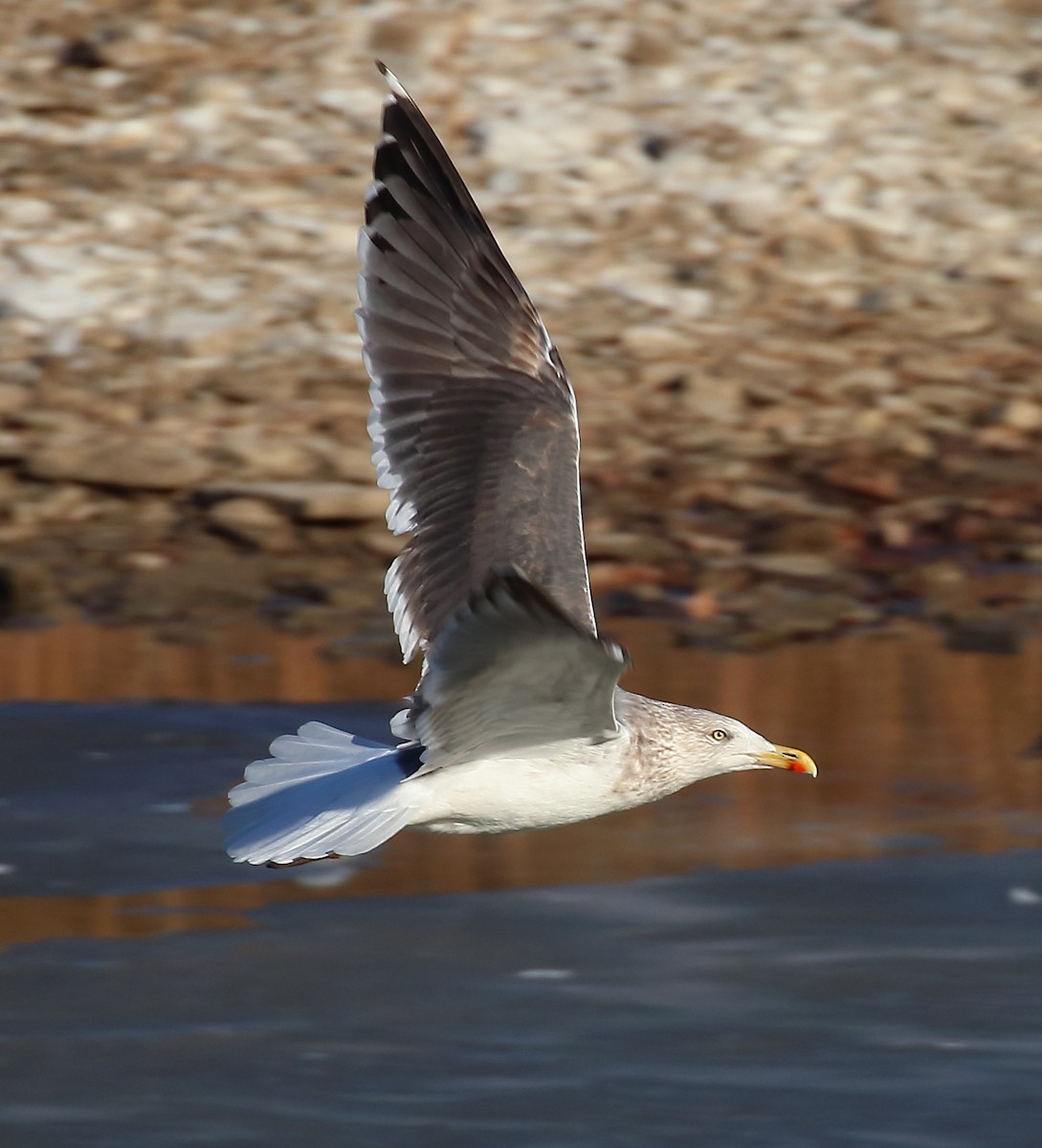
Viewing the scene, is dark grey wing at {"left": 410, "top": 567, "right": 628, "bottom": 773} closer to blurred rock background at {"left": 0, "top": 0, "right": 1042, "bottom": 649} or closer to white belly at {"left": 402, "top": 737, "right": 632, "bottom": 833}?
white belly at {"left": 402, "top": 737, "right": 632, "bottom": 833}

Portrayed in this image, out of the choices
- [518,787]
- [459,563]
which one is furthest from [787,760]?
[459,563]

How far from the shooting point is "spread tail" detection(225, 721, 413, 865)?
4914 mm

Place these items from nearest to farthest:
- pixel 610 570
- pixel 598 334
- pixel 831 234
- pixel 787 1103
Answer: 1. pixel 787 1103
2. pixel 610 570
3. pixel 598 334
4. pixel 831 234

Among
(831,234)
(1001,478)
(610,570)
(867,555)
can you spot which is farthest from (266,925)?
(831,234)

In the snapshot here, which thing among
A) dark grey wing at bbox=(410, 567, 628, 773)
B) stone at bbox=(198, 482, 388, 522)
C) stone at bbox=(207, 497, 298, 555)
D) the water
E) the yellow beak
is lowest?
stone at bbox=(207, 497, 298, 555)

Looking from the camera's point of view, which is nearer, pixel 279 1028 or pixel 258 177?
pixel 279 1028

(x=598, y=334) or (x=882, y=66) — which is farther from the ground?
(x=882, y=66)

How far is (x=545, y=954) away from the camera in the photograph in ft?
18.8

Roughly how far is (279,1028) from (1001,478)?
5916 mm

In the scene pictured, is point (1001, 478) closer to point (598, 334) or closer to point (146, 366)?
point (598, 334)

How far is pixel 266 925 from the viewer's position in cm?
591

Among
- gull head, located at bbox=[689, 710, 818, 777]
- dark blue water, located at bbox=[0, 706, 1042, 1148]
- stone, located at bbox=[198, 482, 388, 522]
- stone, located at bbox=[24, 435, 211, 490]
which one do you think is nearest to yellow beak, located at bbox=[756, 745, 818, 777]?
gull head, located at bbox=[689, 710, 818, 777]

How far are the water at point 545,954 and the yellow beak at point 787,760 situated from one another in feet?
1.72

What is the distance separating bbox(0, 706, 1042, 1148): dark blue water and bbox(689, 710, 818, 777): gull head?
1.73ft
